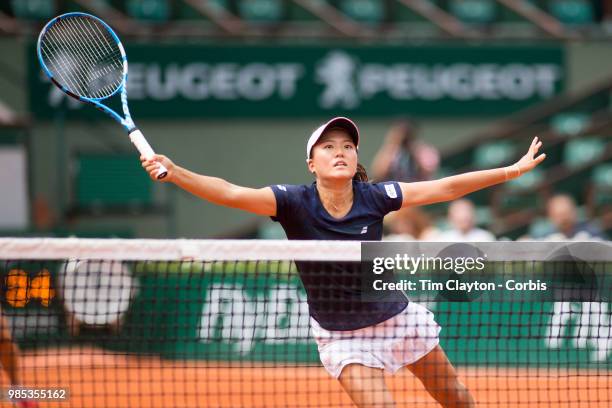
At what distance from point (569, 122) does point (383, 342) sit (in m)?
10.1

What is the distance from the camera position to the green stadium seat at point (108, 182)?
506 inches

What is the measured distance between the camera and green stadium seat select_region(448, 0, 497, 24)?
14.4 metres

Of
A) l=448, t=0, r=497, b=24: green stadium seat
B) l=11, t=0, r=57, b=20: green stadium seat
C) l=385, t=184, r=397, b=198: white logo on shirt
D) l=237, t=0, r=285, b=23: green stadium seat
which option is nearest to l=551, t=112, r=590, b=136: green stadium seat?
l=448, t=0, r=497, b=24: green stadium seat

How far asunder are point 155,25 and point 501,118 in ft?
16.5

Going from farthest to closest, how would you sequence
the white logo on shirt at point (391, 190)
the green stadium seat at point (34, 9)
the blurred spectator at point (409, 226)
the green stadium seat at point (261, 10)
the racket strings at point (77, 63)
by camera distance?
the green stadium seat at point (261, 10) → the green stadium seat at point (34, 9) → the blurred spectator at point (409, 226) → the racket strings at point (77, 63) → the white logo on shirt at point (391, 190)

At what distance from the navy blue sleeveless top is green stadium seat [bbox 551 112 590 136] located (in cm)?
952

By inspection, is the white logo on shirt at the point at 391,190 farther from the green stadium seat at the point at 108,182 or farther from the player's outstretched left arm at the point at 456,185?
the green stadium seat at the point at 108,182

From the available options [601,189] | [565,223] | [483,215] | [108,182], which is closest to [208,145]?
[108,182]

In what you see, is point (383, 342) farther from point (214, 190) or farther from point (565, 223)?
point (565, 223)

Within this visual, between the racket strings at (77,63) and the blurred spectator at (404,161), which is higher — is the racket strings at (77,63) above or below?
below

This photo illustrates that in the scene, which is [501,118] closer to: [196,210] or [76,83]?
[196,210]

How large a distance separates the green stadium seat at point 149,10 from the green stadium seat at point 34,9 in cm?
101

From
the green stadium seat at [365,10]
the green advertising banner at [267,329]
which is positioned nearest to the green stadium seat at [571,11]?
the green stadium seat at [365,10]

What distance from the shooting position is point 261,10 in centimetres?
1402
